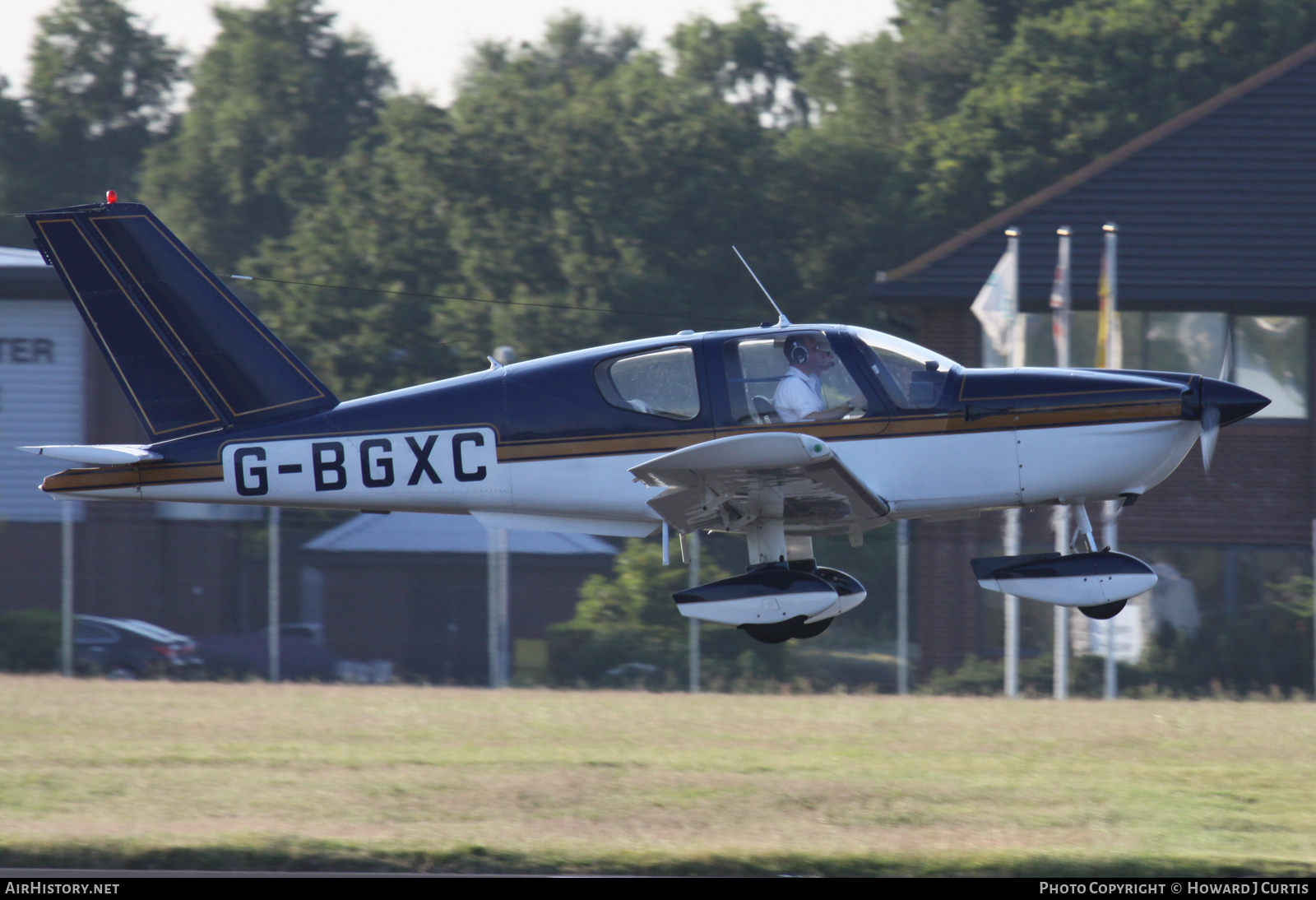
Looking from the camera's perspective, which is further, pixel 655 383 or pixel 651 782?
pixel 651 782

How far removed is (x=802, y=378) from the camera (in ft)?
29.0

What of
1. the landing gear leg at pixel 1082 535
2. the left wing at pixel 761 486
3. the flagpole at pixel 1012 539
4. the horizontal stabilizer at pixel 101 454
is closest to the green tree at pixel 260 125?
the flagpole at pixel 1012 539

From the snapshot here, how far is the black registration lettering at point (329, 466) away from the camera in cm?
952

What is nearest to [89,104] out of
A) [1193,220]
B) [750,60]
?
[750,60]

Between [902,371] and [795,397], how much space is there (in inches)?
28.2

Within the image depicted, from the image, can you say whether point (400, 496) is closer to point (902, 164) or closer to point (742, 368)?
point (742, 368)

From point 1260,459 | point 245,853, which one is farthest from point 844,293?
point 245,853

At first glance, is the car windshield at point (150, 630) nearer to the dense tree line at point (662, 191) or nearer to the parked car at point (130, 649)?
the parked car at point (130, 649)

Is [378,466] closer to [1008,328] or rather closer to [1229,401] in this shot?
[1229,401]

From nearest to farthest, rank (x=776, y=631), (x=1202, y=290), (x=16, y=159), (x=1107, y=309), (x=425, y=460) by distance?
1. (x=776, y=631)
2. (x=425, y=460)
3. (x=1107, y=309)
4. (x=1202, y=290)
5. (x=16, y=159)

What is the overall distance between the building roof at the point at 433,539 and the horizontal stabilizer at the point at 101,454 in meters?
8.87

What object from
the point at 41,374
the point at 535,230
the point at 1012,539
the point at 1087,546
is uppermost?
the point at 535,230

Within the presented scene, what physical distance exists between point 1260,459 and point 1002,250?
483cm

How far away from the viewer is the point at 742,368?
888 centimetres
